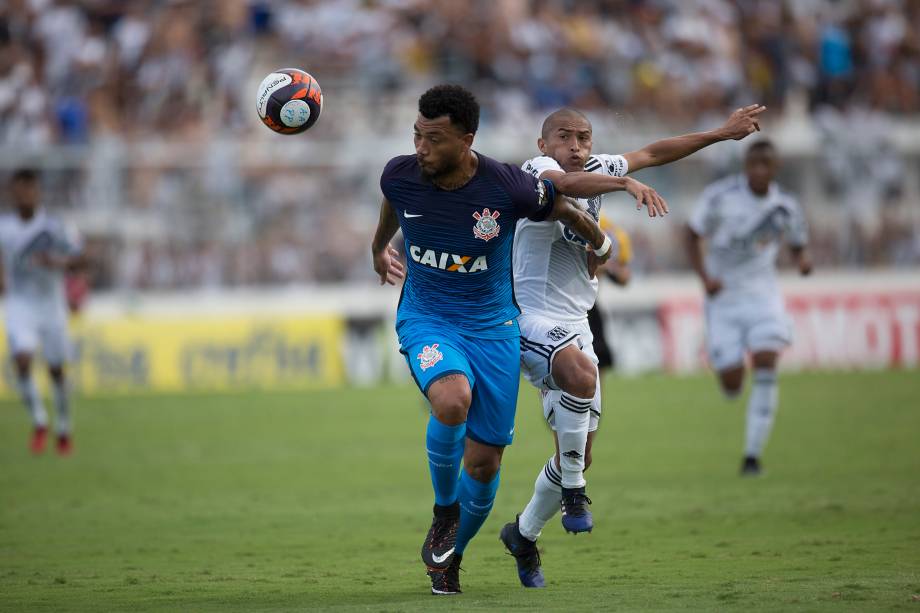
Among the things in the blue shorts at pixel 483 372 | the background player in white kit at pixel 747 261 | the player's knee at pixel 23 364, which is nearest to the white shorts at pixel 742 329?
the background player in white kit at pixel 747 261

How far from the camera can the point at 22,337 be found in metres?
17.1

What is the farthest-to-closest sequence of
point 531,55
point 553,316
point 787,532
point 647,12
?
point 647,12
point 531,55
point 787,532
point 553,316

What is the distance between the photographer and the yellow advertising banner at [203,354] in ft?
84.3

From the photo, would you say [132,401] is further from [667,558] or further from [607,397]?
[667,558]

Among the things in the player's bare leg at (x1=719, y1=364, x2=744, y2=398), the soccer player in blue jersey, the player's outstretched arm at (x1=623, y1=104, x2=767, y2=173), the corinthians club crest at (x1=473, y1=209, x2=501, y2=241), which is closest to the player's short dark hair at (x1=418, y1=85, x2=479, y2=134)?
the soccer player in blue jersey

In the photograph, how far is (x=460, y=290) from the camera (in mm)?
7824

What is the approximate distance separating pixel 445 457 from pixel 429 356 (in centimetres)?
57

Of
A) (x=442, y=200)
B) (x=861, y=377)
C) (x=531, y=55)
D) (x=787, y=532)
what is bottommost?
(x=861, y=377)

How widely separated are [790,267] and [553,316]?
20.6m

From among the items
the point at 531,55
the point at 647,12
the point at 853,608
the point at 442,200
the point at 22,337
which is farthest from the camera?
the point at 647,12

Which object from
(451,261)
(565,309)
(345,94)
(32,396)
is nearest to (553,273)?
(565,309)

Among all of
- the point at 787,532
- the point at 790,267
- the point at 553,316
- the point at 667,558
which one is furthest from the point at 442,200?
the point at 790,267

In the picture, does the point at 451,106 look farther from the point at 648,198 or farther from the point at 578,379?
the point at 578,379

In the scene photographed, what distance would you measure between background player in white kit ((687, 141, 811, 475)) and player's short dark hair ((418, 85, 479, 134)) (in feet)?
23.6
